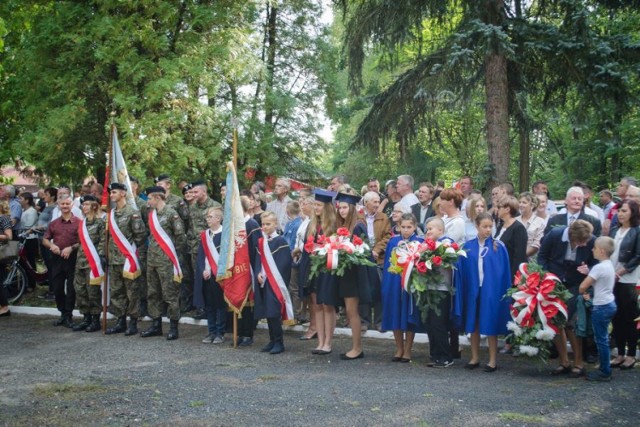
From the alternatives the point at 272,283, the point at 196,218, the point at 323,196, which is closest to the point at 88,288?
the point at 196,218

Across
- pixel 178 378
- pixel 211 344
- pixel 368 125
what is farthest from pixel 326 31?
pixel 178 378

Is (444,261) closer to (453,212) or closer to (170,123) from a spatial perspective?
(453,212)

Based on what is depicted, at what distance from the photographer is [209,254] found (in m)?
9.57

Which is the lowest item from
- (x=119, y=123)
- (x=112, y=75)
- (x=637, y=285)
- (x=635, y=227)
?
(x=637, y=285)

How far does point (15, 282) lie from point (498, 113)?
381 inches

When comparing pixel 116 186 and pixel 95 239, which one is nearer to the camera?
pixel 116 186

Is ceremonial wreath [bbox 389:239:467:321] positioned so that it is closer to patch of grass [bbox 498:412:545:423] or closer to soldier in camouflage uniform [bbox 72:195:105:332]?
patch of grass [bbox 498:412:545:423]

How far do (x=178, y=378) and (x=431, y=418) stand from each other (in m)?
2.83

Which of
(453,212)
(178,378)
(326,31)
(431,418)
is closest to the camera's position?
(431,418)

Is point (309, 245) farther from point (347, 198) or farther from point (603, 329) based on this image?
point (603, 329)

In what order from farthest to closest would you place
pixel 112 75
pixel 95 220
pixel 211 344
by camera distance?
pixel 112 75
pixel 95 220
pixel 211 344

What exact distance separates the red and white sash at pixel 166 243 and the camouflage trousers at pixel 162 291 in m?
0.08

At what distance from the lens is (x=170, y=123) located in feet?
49.4

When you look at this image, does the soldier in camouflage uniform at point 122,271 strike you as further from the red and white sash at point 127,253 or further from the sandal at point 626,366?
the sandal at point 626,366
